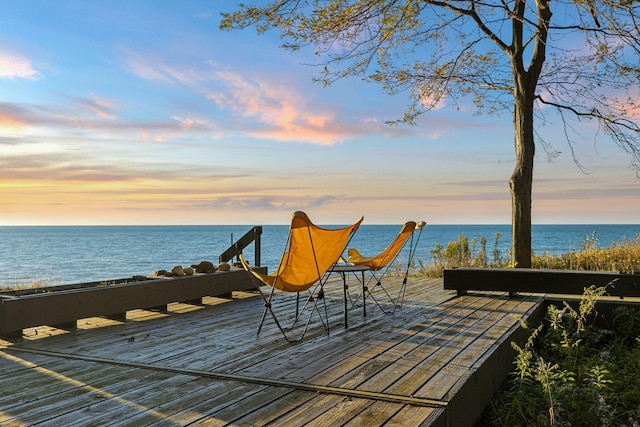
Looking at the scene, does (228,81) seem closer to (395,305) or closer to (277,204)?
(395,305)

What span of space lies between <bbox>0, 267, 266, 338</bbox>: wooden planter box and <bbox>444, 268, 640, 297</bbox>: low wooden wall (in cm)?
272

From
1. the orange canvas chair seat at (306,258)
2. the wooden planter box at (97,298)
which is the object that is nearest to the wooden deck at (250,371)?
the wooden planter box at (97,298)

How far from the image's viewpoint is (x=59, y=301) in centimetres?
430

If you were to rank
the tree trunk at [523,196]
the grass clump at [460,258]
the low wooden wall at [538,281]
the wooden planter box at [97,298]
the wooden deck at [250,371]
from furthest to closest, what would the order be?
1. the grass clump at [460,258]
2. the tree trunk at [523,196]
3. the low wooden wall at [538,281]
4. the wooden planter box at [97,298]
5. the wooden deck at [250,371]

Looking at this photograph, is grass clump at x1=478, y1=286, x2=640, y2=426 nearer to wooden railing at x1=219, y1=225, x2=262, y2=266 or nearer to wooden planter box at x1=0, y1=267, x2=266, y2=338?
wooden planter box at x1=0, y1=267, x2=266, y2=338

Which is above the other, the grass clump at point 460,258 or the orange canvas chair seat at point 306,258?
the orange canvas chair seat at point 306,258

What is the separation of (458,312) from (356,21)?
4295 millimetres

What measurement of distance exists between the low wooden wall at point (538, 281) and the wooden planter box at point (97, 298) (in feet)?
8.93

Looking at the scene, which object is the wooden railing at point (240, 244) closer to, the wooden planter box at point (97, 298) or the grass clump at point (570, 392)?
the wooden planter box at point (97, 298)

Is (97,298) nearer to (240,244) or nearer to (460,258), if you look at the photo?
(240,244)

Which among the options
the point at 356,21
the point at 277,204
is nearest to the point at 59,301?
the point at 356,21

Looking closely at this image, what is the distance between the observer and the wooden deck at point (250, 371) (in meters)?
2.50

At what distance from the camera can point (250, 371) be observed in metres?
3.19

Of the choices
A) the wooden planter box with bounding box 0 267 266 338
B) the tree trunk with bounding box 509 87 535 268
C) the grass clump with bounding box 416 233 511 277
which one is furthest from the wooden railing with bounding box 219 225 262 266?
the tree trunk with bounding box 509 87 535 268
